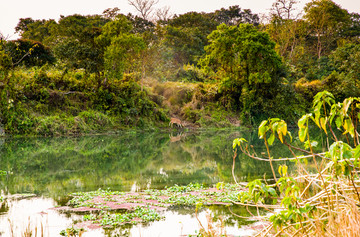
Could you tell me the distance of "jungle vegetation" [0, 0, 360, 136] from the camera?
20219mm

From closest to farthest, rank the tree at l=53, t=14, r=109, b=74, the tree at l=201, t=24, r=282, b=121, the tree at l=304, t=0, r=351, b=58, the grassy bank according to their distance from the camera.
→ 1. the grassy bank
2. the tree at l=53, t=14, r=109, b=74
3. the tree at l=201, t=24, r=282, b=121
4. the tree at l=304, t=0, r=351, b=58

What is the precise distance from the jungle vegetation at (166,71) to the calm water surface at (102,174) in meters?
4.28

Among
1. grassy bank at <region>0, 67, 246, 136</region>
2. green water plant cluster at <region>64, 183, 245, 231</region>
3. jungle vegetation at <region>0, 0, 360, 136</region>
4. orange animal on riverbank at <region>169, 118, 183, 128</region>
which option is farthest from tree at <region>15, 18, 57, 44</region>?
green water plant cluster at <region>64, 183, 245, 231</region>

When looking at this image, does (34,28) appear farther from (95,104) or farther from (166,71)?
(95,104)

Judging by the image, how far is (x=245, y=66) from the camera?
27.7m

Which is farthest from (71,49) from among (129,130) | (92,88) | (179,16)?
(179,16)

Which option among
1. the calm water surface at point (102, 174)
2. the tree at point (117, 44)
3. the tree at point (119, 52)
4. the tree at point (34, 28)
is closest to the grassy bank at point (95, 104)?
the tree at point (119, 52)

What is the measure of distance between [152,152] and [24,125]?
7905 mm

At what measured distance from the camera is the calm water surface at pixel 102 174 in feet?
17.0

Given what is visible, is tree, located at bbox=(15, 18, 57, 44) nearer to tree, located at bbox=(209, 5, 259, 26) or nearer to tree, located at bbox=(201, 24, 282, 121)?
tree, located at bbox=(201, 24, 282, 121)

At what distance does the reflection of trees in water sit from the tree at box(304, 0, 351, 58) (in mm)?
26172

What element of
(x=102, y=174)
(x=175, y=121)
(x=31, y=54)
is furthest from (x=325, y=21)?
(x=102, y=174)

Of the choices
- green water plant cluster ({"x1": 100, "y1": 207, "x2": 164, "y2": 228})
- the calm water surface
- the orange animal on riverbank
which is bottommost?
green water plant cluster ({"x1": 100, "y1": 207, "x2": 164, "y2": 228})

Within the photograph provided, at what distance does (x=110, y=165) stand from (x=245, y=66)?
18905mm
